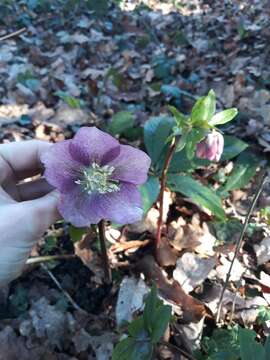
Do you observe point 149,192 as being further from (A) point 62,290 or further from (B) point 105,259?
(A) point 62,290

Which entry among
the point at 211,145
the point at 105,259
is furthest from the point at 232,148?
the point at 105,259

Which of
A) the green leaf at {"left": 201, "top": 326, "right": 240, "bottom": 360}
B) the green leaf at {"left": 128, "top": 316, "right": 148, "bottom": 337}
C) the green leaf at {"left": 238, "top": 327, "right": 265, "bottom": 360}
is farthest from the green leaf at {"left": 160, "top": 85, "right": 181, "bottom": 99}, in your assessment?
the green leaf at {"left": 238, "top": 327, "right": 265, "bottom": 360}

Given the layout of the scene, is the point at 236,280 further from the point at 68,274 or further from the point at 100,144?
the point at 100,144

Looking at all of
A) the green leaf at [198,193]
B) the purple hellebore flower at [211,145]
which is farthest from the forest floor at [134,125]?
the purple hellebore flower at [211,145]

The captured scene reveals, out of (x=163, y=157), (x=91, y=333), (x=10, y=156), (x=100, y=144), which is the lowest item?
(x=91, y=333)

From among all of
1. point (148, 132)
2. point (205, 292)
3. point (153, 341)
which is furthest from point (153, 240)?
point (153, 341)

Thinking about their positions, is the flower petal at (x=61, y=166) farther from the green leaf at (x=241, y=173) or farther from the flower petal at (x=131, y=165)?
the green leaf at (x=241, y=173)
